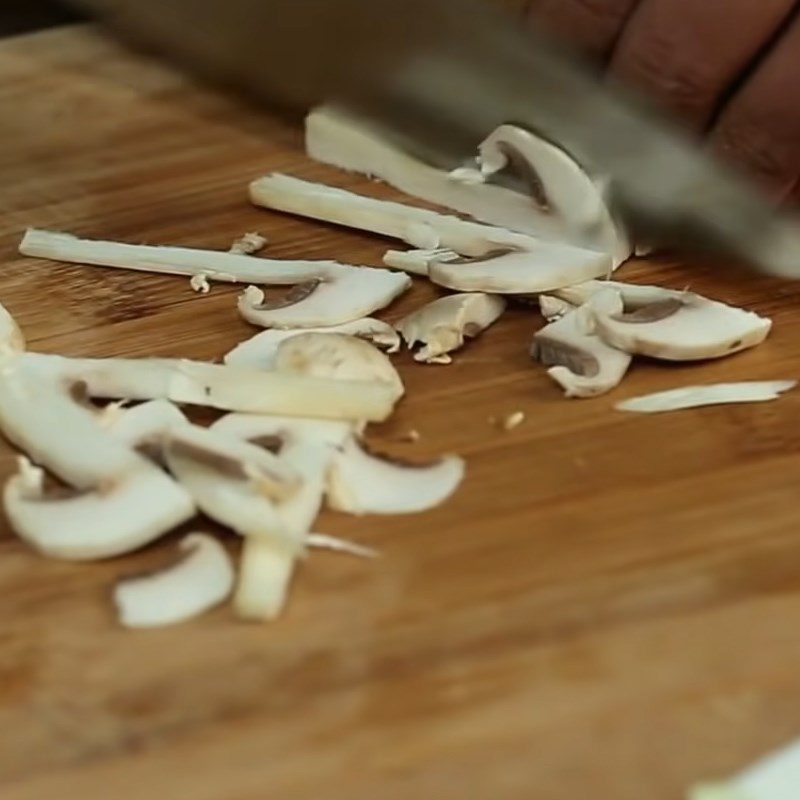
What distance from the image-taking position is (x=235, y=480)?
931 millimetres

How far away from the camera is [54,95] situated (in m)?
1.66

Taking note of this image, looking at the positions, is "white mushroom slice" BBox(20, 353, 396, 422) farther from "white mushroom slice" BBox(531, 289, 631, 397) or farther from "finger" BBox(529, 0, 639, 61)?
"finger" BBox(529, 0, 639, 61)

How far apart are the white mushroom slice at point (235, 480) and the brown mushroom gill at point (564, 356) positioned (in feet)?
0.80

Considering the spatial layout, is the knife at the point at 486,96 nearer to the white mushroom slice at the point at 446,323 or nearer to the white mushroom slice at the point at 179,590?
the white mushroom slice at the point at 446,323

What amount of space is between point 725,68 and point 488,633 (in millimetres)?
570

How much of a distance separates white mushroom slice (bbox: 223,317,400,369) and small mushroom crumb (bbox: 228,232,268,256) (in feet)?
0.51

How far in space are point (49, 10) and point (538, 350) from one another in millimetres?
1170

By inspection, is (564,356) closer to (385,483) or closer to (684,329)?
(684,329)

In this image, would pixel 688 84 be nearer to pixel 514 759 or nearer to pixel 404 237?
pixel 404 237

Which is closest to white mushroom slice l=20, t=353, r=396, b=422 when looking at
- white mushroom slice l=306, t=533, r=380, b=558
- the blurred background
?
white mushroom slice l=306, t=533, r=380, b=558

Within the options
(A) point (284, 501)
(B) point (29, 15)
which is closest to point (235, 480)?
(A) point (284, 501)

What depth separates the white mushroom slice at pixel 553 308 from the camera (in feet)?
3.81

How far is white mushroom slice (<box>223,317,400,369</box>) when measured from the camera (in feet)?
3.63

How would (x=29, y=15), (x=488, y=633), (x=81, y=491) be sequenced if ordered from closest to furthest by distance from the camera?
(x=488, y=633) < (x=81, y=491) < (x=29, y=15)
